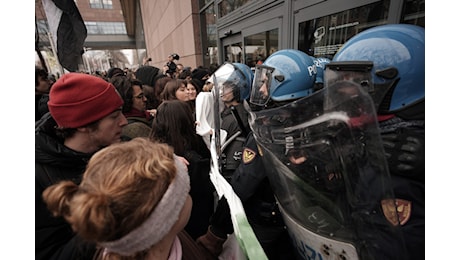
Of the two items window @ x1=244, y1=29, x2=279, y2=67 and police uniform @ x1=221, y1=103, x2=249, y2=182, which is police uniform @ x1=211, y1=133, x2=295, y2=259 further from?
window @ x1=244, y1=29, x2=279, y2=67

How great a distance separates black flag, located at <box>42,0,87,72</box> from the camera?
280 cm

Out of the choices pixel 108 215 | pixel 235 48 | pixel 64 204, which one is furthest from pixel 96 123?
pixel 235 48

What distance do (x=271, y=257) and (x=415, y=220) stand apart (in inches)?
34.0

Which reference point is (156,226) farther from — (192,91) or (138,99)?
(192,91)

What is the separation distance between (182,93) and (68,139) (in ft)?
6.72

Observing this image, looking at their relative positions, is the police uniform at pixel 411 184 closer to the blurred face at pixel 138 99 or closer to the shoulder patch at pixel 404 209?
the shoulder patch at pixel 404 209

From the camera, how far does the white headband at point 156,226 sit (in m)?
0.64

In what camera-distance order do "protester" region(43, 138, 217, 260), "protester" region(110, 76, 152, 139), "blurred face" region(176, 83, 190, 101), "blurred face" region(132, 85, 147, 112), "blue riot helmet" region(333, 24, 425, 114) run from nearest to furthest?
"protester" region(43, 138, 217, 260)
"blue riot helmet" region(333, 24, 425, 114)
"protester" region(110, 76, 152, 139)
"blurred face" region(132, 85, 147, 112)
"blurred face" region(176, 83, 190, 101)

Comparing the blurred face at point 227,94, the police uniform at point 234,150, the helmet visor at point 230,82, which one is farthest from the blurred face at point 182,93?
the police uniform at point 234,150

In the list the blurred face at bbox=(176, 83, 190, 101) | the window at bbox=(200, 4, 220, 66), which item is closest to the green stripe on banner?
the blurred face at bbox=(176, 83, 190, 101)

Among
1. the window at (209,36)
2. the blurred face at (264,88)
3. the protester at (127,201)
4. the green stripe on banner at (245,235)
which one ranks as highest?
the window at (209,36)

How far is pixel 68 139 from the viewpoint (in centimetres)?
128

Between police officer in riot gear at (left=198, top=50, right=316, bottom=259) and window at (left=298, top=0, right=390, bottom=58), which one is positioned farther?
window at (left=298, top=0, right=390, bottom=58)

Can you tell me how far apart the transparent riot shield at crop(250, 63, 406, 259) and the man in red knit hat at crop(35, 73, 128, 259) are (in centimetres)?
95
